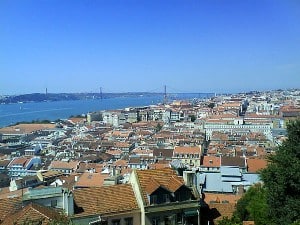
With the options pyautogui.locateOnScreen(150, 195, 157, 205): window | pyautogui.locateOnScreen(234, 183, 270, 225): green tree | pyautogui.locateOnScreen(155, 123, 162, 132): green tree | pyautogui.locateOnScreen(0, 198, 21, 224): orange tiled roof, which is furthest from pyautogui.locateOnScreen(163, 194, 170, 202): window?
pyautogui.locateOnScreen(155, 123, 162, 132): green tree

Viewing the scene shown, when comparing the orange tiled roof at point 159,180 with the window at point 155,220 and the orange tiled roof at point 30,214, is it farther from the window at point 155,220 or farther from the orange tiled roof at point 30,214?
the orange tiled roof at point 30,214

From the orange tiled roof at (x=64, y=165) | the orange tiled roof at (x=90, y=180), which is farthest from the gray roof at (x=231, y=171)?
the orange tiled roof at (x=64, y=165)

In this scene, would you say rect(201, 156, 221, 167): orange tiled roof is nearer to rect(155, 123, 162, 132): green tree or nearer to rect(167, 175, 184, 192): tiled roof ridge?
rect(167, 175, 184, 192): tiled roof ridge

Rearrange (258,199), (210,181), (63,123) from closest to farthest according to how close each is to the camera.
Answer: (258,199)
(210,181)
(63,123)

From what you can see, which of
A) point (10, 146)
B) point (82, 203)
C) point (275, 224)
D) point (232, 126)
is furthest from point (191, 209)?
point (232, 126)

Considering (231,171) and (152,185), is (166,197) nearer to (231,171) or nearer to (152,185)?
(152,185)

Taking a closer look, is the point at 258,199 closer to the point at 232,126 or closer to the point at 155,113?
the point at 232,126
